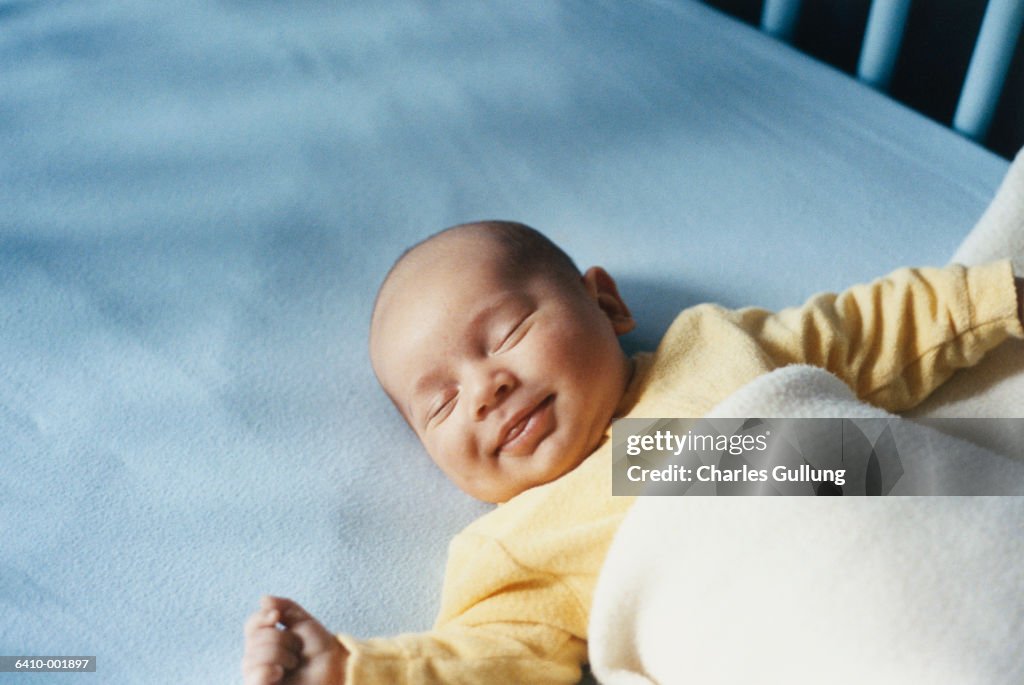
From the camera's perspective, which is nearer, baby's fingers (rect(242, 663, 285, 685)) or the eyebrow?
baby's fingers (rect(242, 663, 285, 685))

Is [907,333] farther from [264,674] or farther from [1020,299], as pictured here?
[264,674]

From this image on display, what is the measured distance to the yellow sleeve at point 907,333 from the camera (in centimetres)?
83

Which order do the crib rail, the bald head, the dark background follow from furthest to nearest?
the dark background → the crib rail → the bald head

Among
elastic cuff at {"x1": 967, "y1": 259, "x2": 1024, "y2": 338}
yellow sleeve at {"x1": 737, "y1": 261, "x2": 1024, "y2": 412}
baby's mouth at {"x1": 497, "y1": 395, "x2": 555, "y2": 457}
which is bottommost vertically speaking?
baby's mouth at {"x1": 497, "y1": 395, "x2": 555, "y2": 457}

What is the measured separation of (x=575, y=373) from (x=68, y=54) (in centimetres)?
95

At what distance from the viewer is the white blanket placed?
1.97 ft

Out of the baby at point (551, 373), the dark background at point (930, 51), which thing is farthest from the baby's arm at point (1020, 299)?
the dark background at point (930, 51)

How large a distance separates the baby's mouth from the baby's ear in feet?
0.49

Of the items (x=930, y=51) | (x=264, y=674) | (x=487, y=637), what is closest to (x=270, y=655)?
(x=264, y=674)

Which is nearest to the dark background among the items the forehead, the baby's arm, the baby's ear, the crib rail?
the crib rail

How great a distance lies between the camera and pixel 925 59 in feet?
4.57

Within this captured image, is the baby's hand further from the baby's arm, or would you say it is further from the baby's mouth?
the baby's arm

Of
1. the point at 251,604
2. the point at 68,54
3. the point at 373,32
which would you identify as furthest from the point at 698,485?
the point at 68,54

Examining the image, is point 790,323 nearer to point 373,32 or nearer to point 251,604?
point 251,604
